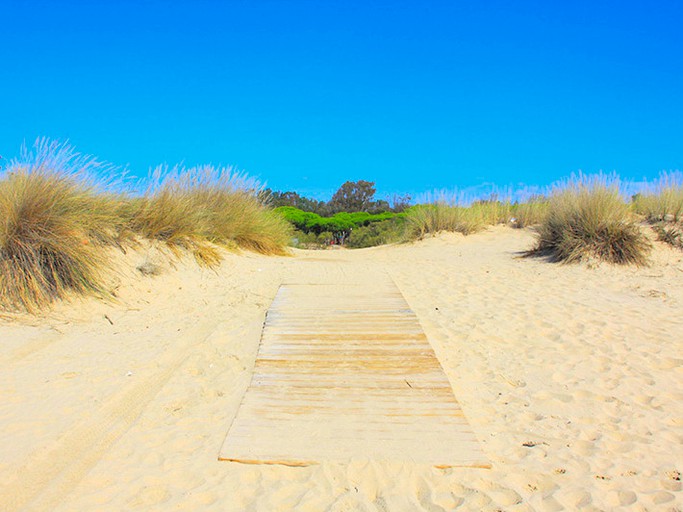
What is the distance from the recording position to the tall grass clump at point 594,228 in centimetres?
966

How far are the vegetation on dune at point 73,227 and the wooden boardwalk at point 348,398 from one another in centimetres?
254

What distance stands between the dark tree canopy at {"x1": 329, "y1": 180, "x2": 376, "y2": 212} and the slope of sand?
80.8 feet

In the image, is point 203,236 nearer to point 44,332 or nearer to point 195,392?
point 44,332

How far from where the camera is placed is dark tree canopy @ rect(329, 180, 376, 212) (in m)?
32.5

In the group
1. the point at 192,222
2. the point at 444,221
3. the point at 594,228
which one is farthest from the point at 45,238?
the point at 444,221

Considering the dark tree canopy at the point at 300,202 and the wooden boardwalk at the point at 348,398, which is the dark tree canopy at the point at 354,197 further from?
the wooden boardwalk at the point at 348,398

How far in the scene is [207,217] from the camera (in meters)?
9.59

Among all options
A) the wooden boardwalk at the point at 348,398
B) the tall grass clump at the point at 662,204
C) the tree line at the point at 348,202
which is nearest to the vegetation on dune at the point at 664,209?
the tall grass clump at the point at 662,204

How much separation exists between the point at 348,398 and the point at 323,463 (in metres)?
0.86

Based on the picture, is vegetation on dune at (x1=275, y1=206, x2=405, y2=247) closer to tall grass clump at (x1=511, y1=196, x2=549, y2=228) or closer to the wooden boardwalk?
tall grass clump at (x1=511, y1=196, x2=549, y2=228)

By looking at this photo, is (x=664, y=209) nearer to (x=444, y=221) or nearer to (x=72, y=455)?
(x=444, y=221)

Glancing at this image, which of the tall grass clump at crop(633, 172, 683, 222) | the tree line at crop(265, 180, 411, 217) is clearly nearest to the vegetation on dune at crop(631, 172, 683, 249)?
the tall grass clump at crop(633, 172, 683, 222)

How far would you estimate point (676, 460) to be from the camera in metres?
3.43

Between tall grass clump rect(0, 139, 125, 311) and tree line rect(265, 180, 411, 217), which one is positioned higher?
tree line rect(265, 180, 411, 217)
